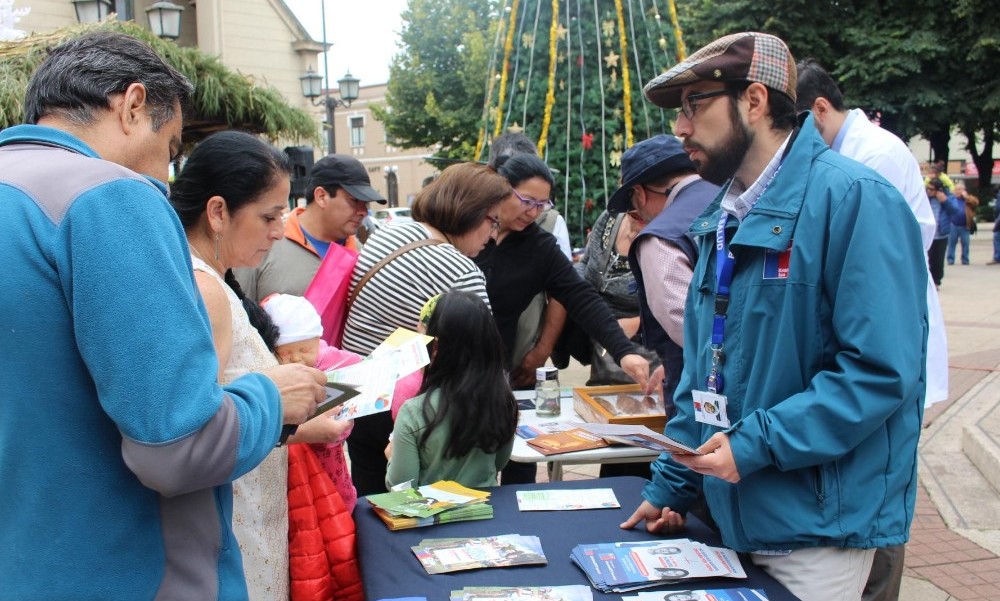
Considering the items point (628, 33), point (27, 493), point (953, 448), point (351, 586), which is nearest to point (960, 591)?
point (953, 448)

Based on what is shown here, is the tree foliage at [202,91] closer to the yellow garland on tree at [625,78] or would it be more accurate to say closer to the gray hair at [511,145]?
the gray hair at [511,145]

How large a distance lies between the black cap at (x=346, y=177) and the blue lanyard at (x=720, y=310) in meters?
2.56

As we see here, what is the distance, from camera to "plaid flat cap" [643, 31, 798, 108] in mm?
1856

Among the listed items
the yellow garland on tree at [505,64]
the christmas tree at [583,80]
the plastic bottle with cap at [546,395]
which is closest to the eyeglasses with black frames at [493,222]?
the plastic bottle with cap at [546,395]

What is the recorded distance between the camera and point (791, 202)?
5.74 feet

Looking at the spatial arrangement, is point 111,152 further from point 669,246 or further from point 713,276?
point 669,246

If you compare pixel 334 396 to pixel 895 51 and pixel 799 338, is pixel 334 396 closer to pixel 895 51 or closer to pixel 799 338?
pixel 799 338

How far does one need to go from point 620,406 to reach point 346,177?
187 centimetres

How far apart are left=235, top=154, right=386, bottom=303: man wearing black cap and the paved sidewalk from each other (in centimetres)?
217

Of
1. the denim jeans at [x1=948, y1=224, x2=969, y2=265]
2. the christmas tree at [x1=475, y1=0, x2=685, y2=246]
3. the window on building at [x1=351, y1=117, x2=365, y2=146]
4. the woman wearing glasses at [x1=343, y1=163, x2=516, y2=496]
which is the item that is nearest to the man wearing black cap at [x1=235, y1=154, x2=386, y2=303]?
the woman wearing glasses at [x1=343, y1=163, x2=516, y2=496]

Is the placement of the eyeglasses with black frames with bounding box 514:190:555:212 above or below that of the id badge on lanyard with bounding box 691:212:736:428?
above

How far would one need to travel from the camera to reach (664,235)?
109 inches

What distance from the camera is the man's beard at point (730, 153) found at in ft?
6.25

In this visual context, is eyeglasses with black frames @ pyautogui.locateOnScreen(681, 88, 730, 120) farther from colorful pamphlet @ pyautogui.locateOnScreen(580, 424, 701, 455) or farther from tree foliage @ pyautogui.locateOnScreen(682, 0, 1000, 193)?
tree foliage @ pyautogui.locateOnScreen(682, 0, 1000, 193)
